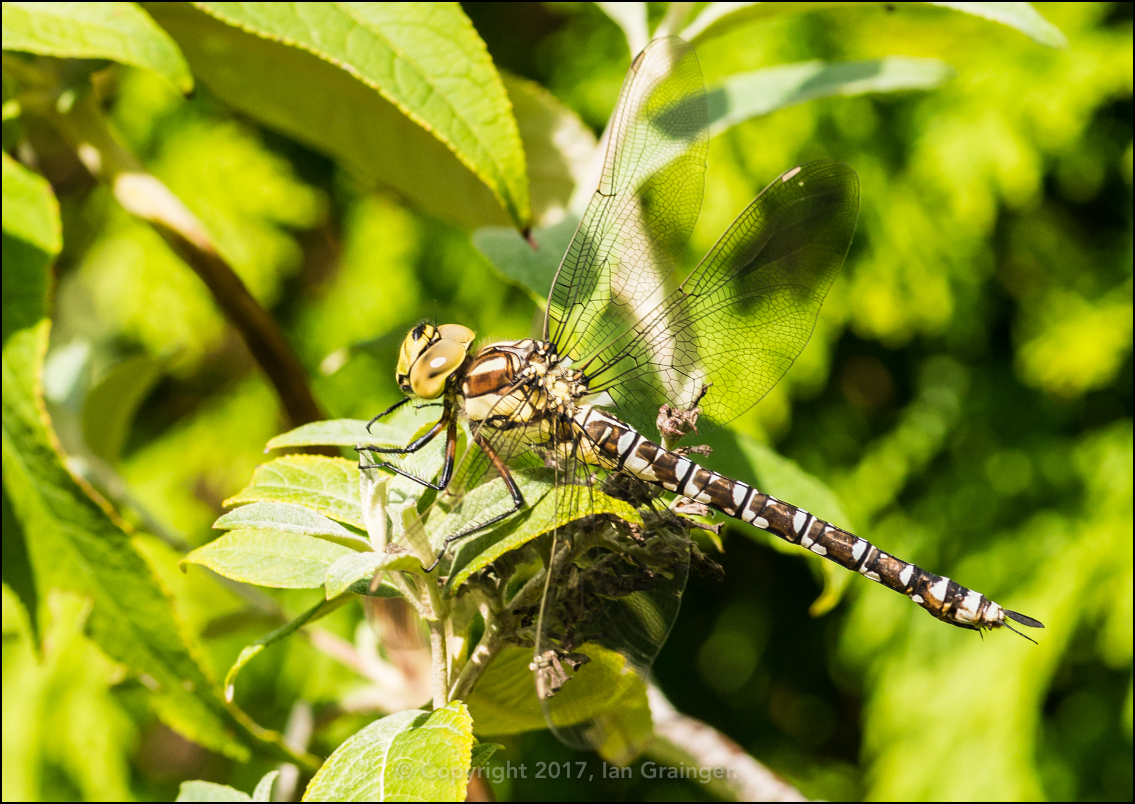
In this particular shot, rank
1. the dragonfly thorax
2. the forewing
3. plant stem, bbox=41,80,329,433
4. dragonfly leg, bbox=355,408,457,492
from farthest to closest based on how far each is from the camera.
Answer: plant stem, bbox=41,80,329,433
the forewing
the dragonfly thorax
dragonfly leg, bbox=355,408,457,492

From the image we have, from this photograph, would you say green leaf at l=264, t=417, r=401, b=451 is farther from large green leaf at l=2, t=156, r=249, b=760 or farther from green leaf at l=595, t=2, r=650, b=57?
green leaf at l=595, t=2, r=650, b=57

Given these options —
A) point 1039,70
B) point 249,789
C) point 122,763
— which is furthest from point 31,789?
point 1039,70

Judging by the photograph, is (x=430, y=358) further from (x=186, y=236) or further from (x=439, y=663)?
(x=186, y=236)

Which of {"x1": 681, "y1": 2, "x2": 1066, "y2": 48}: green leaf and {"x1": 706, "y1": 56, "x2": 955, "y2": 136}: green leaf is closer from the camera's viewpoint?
{"x1": 681, "y1": 2, "x2": 1066, "y2": 48}: green leaf

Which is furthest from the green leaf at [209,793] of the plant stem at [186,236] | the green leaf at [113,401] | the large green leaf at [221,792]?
the green leaf at [113,401]

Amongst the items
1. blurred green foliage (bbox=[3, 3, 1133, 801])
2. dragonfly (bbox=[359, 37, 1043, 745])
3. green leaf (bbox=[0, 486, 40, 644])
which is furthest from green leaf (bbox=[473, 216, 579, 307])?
blurred green foliage (bbox=[3, 3, 1133, 801])

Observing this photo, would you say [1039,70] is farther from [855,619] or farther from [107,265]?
[107,265]

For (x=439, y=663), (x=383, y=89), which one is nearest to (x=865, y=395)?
(x=383, y=89)

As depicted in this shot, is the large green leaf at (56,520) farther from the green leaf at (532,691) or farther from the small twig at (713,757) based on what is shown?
the small twig at (713,757)
